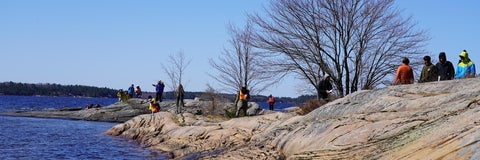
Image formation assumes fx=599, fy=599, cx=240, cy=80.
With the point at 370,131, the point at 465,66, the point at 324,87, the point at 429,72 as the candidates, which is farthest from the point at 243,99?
the point at 370,131

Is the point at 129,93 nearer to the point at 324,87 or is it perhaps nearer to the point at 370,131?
the point at 324,87

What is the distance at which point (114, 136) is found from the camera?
1128 inches

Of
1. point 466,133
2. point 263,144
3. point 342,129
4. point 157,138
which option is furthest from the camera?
point 157,138

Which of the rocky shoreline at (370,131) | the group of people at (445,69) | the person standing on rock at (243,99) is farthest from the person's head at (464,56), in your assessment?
the person standing on rock at (243,99)

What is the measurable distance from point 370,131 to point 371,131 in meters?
0.03

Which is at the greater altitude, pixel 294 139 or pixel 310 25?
pixel 310 25

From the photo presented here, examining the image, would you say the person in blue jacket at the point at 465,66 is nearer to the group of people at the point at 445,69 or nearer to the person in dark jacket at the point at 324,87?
the group of people at the point at 445,69

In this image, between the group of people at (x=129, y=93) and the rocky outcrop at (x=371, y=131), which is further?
the group of people at (x=129, y=93)

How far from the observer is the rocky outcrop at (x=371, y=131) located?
9477 mm

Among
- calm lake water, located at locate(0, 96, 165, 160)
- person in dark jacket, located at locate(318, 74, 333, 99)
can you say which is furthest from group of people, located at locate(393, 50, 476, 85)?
calm lake water, located at locate(0, 96, 165, 160)

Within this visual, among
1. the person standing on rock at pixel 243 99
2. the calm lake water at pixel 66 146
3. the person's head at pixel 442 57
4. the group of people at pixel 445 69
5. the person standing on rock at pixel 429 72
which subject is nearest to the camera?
the group of people at pixel 445 69

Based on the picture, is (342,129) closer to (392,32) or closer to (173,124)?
(173,124)

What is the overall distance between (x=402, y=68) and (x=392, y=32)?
969cm

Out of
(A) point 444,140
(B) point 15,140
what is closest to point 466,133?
(A) point 444,140
